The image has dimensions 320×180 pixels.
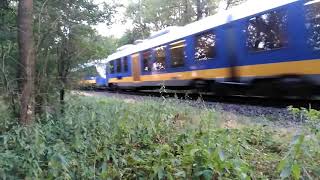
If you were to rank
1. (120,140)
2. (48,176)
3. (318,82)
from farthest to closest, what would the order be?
(318,82)
(120,140)
(48,176)

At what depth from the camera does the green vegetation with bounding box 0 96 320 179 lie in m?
3.93

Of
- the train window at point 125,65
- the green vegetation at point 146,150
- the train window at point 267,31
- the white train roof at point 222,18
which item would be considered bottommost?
the green vegetation at point 146,150

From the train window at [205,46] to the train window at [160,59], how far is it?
2.92 metres

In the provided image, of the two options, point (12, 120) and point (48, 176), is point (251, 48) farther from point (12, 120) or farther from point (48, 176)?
point (48, 176)

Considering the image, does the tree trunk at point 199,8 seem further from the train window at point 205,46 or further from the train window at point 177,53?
the train window at point 205,46

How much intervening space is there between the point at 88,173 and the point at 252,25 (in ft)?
24.6

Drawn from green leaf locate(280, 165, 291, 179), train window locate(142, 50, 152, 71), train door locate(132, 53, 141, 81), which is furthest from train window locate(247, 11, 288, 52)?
train door locate(132, 53, 141, 81)

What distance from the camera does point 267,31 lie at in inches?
393

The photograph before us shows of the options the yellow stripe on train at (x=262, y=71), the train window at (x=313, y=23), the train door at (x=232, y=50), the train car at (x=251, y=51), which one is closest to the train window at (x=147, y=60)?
the train car at (x=251, y=51)

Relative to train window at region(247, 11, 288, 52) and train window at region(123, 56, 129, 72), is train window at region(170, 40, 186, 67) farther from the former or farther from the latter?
train window at region(123, 56, 129, 72)

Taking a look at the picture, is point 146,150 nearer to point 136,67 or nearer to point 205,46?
point 205,46

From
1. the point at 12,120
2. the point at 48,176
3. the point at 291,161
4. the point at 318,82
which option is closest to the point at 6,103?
the point at 12,120

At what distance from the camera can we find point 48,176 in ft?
12.8

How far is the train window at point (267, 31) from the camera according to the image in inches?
375
